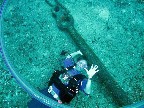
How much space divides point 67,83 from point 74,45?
1104mm

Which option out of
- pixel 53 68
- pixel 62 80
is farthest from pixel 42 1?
pixel 62 80

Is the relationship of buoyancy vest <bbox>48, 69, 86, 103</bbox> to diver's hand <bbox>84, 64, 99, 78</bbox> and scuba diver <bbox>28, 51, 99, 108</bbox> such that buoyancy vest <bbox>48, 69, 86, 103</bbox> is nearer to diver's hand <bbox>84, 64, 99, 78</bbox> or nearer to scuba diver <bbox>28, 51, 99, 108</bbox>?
scuba diver <bbox>28, 51, 99, 108</bbox>

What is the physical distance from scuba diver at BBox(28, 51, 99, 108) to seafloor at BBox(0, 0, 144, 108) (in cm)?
34

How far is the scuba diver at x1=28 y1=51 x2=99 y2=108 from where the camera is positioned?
4.75m

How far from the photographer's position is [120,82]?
511cm

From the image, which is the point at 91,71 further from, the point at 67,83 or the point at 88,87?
the point at 67,83

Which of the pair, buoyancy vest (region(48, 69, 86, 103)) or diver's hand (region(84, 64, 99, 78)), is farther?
diver's hand (region(84, 64, 99, 78))

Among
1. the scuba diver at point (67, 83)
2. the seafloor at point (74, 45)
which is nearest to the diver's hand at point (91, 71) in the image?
the scuba diver at point (67, 83)

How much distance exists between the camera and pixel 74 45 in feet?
18.4

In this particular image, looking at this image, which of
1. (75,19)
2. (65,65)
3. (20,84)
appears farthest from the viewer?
(75,19)

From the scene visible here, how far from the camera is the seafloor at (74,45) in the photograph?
5.12m

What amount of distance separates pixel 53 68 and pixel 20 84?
90 centimetres

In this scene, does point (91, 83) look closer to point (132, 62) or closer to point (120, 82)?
point (120, 82)

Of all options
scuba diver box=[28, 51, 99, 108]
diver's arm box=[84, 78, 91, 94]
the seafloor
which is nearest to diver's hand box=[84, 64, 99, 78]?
scuba diver box=[28, 51, 99, 108]
